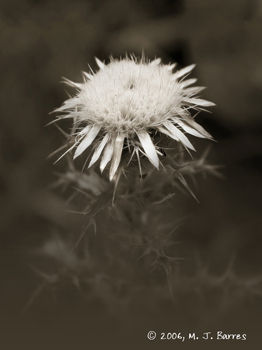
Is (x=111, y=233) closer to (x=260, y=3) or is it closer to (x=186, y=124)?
(x=186, y=124)

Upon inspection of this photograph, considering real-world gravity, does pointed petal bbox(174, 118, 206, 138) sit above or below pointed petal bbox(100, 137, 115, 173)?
above

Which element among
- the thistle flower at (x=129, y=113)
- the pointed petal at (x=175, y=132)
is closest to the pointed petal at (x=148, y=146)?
the thistle flower at (x=129, y=113)

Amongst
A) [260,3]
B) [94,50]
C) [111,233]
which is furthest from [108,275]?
[260,3]

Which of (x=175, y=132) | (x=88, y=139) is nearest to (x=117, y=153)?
(x=88, y=139)

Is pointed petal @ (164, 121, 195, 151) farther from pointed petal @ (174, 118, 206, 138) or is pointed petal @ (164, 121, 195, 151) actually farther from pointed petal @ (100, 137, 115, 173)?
pointed petal @ (100, 137, 115, 173)

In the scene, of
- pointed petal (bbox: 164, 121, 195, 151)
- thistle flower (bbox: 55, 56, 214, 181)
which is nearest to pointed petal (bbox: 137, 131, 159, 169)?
thistle flower (bbox: 55, 56, 214, 181)

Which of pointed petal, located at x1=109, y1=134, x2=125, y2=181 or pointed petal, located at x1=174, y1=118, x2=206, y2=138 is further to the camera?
pointed petal, located at x1=174, y1=118, x2=206, y2=138

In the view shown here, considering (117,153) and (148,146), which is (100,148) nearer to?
(117,153)
